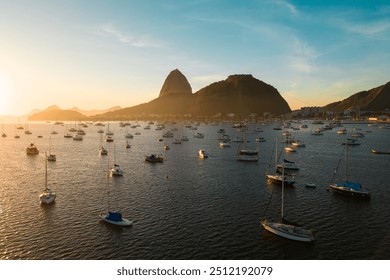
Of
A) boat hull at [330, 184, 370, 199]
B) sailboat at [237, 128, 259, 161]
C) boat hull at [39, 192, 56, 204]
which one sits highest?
sailboat at [237, 128, 259, 161]

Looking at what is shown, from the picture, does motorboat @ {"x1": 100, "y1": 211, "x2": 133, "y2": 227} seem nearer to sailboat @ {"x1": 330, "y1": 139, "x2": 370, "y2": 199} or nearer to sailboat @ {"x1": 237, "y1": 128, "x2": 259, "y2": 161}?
sailboat @ {"x1": 330, "y1": 139, "x2": 370, "y2": 199}

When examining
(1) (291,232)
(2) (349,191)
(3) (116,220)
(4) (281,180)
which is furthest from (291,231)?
(4) (281,180)

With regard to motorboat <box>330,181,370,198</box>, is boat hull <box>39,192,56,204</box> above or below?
below

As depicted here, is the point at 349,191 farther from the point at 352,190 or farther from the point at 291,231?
the point at 291,231

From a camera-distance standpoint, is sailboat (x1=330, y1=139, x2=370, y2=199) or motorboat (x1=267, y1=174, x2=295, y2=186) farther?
motorboat (x1=267, y1=174, x2=295, y2=186)

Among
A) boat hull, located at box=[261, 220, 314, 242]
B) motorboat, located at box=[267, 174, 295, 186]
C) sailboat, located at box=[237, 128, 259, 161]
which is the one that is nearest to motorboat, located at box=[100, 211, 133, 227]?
boat hull, located at box=[261, 220, 314, 242]

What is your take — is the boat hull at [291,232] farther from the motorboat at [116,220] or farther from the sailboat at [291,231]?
the motorboat at [116,220]

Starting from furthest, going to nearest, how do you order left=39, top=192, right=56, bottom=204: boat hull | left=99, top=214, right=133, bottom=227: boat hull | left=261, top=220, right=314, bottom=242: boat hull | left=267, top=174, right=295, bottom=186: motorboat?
left=267, top=174, right=295, bottom=186: motorboat < left=39, top=192, right=56, bottom=204: boat hull < left=99, top=214, right=133, bottom=227: boat hull < left=261, top=220, right=314, bottom=242: boat hull

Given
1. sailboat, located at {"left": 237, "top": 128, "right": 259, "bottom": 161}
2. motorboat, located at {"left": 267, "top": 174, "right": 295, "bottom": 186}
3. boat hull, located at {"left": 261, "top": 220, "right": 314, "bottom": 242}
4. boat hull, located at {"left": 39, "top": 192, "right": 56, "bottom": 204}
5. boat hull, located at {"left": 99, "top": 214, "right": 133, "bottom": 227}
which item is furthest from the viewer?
sailboat, located at {"left": 237, "top": 128, "right": 259, "bottom": 161}

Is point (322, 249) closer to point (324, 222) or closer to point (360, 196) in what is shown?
point (324, 222)
